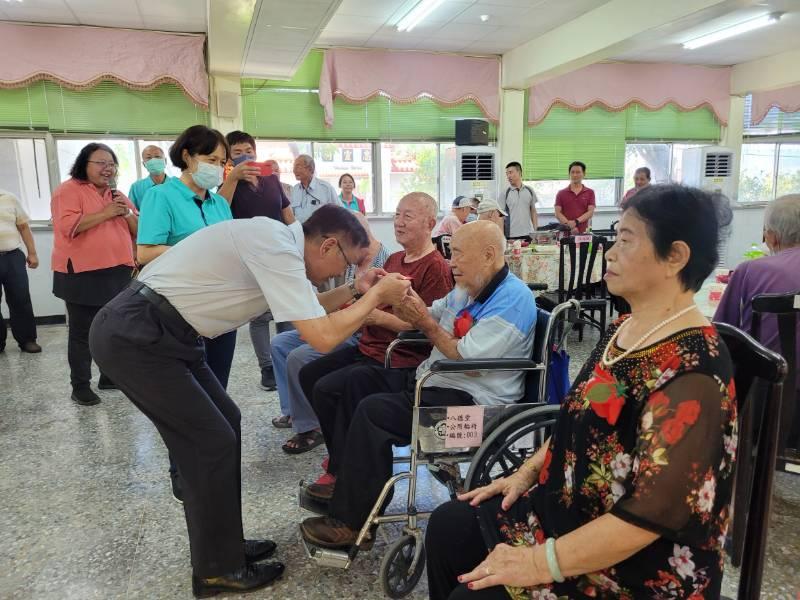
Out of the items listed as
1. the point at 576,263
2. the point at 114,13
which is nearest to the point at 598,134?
the point at 576,263

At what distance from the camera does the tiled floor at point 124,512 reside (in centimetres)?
171

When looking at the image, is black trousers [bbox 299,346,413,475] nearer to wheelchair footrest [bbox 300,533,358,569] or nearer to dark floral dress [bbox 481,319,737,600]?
wheelchair footrest [bbox 300,533,358,569]

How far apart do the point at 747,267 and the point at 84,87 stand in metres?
5.79

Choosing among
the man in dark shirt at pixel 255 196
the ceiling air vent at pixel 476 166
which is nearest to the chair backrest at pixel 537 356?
the man in dark shirt at pixel 255 196

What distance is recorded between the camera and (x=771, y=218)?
6.31ft

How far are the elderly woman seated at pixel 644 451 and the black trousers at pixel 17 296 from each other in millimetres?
4544

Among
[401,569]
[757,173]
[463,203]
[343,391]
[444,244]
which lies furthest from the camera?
[757,173]

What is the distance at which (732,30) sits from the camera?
603 cm

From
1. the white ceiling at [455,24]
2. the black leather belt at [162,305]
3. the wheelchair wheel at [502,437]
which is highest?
the white ceiling at [455,24]

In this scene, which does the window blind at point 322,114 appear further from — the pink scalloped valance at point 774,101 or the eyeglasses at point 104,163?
the pink scalloped valance at point 774,101

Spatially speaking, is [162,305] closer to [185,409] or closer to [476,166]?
[185,409]

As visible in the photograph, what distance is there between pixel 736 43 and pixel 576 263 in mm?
4296

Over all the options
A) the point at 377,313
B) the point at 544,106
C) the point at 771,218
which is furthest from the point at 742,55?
the point at 377,313

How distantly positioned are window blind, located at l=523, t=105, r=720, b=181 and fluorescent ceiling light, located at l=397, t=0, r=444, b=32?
2.17 metres
